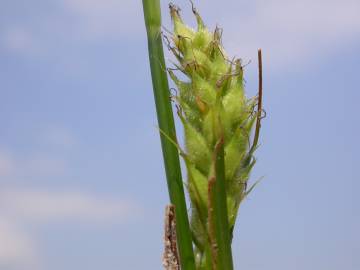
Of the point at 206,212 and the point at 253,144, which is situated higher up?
the point at 253,144

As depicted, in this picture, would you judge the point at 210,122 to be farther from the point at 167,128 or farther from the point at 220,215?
the point at 220,215

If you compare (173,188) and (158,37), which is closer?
(173,188)

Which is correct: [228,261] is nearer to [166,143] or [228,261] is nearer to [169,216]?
[169,216]

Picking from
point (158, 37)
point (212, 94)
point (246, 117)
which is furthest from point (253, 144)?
point (158, 37)

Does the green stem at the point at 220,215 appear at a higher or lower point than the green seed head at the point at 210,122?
lower

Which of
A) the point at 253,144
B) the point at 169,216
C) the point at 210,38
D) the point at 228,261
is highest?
the point at 210,38

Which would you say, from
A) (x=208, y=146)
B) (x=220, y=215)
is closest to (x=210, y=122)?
(x=208, y=146)
